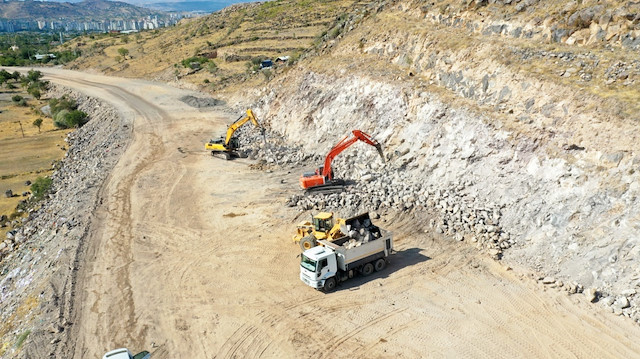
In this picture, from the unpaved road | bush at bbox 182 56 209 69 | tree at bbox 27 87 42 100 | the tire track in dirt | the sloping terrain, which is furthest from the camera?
tree at bbox 27 87 42 100

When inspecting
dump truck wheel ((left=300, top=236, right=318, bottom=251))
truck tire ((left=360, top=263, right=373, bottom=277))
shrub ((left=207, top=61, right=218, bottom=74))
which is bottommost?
truck tire ((left=360, top=263, right=373, bottom=277))

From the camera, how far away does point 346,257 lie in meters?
17.4

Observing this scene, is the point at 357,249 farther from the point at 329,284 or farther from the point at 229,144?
the point at 229,144

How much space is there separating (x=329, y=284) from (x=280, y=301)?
199 cm

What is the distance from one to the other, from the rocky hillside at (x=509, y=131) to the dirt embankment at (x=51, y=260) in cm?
1158

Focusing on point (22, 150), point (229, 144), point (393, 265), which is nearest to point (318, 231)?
point (393, 265)

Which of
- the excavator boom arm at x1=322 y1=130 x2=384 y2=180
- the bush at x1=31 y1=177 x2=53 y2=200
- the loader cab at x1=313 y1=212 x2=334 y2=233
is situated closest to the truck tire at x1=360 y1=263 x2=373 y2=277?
the loader cab at x1=313 y1=212 x2=334 y2=233

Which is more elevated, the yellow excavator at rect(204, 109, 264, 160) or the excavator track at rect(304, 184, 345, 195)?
the yellow excavator at rect(204, 109, 264, 160)

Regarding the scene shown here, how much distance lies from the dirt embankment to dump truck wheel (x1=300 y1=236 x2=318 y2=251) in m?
9.27

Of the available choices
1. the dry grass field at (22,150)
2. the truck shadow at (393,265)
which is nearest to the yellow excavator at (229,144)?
the dry grass field at (22,150)

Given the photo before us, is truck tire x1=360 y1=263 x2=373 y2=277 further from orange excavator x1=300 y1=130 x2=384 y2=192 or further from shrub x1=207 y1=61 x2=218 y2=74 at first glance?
shrub x1=207 y1=61 x2=218 y2=74

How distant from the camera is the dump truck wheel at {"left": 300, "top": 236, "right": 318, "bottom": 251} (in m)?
19.3

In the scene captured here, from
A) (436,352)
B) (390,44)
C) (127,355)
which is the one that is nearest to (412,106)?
(390,44)

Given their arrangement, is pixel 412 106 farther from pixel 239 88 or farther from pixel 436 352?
pixel 239 88
